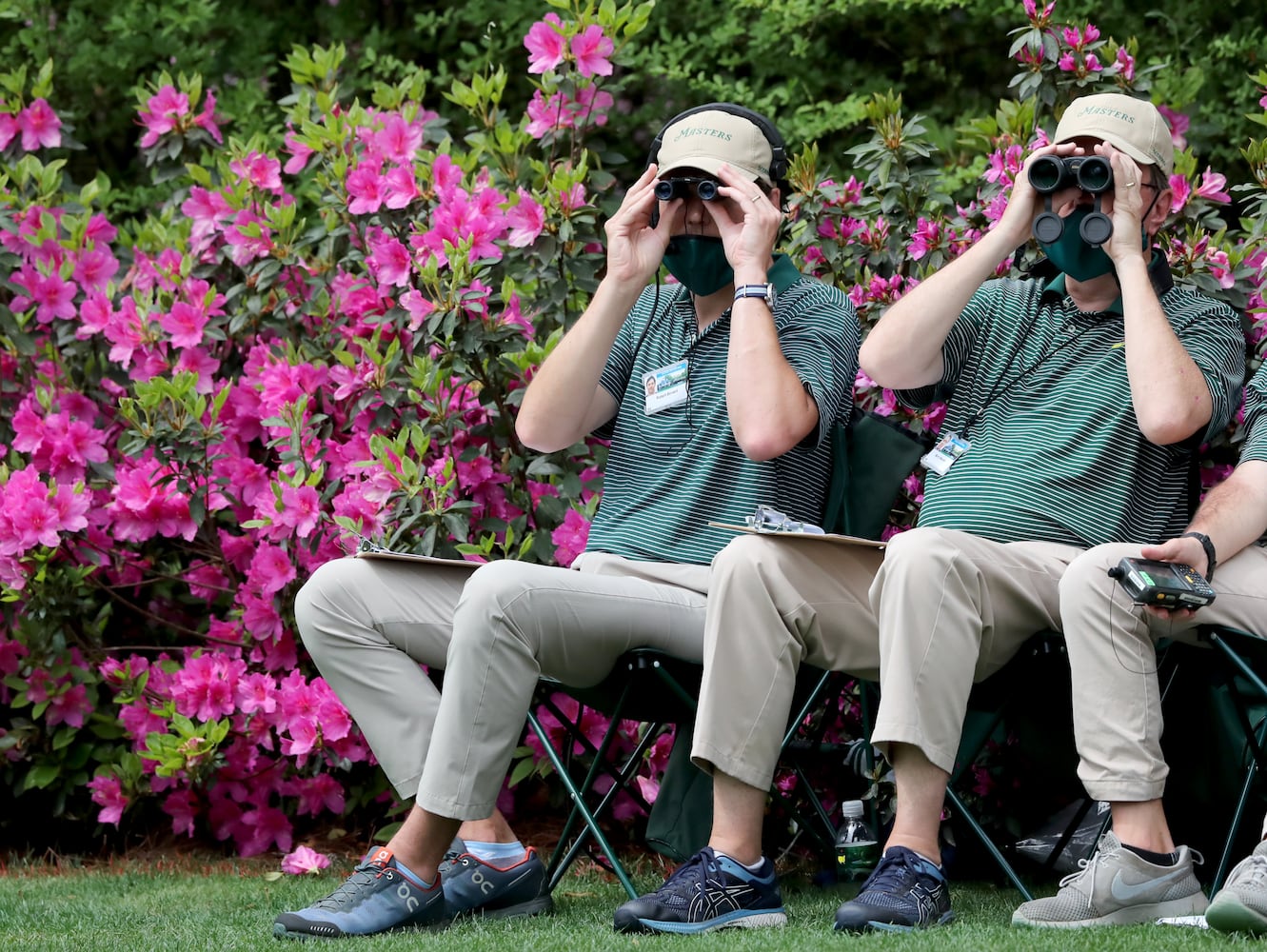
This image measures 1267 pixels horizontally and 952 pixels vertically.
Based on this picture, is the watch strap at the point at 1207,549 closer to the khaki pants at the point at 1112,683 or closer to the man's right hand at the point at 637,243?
the khaki pants at the point at 1112,683

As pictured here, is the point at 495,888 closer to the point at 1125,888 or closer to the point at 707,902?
the point at 707,902

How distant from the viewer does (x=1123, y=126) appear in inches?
133

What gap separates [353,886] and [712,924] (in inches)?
25.6

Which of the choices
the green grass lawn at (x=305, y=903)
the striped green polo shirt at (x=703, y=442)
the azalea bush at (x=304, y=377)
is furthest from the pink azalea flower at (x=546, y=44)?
the green grass lawn at (x=305, y=903)

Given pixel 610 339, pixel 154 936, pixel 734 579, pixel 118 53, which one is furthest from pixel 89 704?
pixel 118 53

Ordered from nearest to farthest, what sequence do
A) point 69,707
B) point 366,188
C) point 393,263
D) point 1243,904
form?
1. point 1243,904
2. point 393,263
3. point 366,188
4. point 69,707

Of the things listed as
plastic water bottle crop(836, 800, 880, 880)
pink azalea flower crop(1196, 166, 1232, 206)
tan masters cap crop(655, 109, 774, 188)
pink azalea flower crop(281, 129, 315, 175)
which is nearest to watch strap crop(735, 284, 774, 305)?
tan masters cap crop(655, 109, 774, 188)

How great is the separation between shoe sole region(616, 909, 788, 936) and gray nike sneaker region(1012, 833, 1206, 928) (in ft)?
1.36

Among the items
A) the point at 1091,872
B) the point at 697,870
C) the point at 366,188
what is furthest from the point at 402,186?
the point at 1091,872

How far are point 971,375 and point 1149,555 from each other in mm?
694

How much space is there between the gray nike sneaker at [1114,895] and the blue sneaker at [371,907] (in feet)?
3.42

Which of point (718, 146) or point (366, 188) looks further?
point (366, 188)

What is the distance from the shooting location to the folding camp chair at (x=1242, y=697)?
3.00 meters

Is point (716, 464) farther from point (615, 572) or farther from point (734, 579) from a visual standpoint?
point (734, 579)
